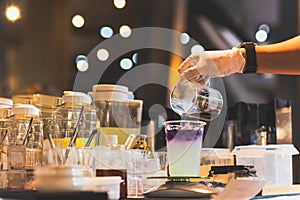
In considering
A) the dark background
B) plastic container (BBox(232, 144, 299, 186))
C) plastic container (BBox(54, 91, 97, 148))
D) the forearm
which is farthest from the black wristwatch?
the dark background

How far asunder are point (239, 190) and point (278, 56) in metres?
0.76

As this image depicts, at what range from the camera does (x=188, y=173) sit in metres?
1.58

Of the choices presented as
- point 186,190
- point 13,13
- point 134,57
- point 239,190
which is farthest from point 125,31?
point 239,190

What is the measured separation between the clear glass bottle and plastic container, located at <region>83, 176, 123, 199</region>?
1.86 feet

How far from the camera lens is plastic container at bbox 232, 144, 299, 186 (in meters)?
1.95

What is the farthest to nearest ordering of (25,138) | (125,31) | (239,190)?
(125,31) → (25,138) → (239,190)

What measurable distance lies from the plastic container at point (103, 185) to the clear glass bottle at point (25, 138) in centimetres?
57

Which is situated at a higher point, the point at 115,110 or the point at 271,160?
the point at 115,110

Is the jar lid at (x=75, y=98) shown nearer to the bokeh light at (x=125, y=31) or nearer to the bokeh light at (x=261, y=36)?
the bokeh light at (x=125, y=31)

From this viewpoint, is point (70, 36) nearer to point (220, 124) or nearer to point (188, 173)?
point (220, 124)

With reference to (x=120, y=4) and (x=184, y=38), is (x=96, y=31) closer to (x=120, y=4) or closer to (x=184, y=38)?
(x=120, y=4)

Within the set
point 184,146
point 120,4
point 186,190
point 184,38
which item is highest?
point 120,4

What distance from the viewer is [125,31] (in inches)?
144

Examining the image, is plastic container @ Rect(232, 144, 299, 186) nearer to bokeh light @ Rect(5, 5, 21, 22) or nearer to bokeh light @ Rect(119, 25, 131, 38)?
bokeh light @ Rect(119, 25, 131, 38)
